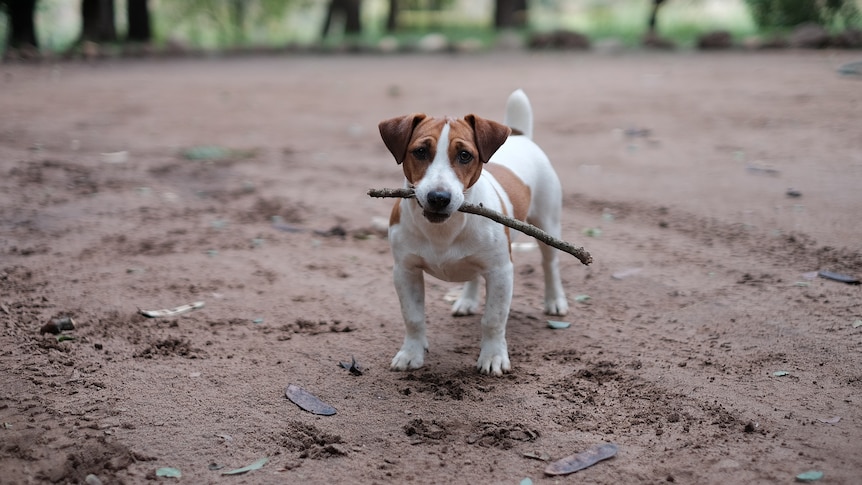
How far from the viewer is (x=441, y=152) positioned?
12.8ft

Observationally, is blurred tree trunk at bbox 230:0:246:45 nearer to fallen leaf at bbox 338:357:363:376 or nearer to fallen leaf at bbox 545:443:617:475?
fallen leaf at bbox 338:357:363:376

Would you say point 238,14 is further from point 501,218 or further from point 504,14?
point 501,218

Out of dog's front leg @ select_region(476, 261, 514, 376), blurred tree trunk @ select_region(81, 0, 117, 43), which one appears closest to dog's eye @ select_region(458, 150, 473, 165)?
dog's front leg @ select_region(476, 261, 514, 376)

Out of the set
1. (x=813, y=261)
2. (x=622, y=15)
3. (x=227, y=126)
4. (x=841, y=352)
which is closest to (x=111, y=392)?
(x=841, y=352)

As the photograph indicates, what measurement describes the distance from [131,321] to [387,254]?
2.08 metres

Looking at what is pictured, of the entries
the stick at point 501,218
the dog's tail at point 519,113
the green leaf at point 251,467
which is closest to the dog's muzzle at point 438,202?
the stick at point 501,218

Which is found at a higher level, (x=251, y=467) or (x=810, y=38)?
(x=810, y=38)

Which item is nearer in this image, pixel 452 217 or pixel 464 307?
pixel 452 217

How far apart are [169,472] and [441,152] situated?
183 centimetres

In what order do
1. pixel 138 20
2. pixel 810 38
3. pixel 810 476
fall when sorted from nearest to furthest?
1. pixel 810 476
2. pixel 810 38
3. pixel 138 20

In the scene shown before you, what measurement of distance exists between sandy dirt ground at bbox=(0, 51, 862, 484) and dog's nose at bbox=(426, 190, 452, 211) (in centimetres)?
97

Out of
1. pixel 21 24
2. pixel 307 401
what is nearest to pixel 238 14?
pixel 21 24

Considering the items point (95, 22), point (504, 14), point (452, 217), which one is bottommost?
point (452, 217)

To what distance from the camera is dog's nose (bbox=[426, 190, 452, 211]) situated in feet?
12.2
